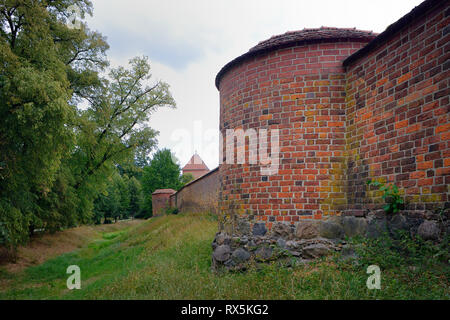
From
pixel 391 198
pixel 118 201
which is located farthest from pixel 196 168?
pixel 391 198

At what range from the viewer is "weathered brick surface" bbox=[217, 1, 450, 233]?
13.2ft

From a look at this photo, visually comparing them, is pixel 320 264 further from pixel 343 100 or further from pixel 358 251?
pixel 343 100

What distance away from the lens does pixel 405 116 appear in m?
4.38

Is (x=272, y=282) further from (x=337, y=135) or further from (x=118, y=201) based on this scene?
(x=118, y=201)

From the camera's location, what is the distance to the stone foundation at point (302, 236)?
4.45 metres

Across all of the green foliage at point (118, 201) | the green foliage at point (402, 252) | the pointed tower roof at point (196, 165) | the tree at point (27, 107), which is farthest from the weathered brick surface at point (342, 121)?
the pointed tower roof at point (196, 165)

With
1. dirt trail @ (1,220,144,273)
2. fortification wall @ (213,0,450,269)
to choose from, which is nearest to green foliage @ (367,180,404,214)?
fortification wall @ (213,0,450,269)

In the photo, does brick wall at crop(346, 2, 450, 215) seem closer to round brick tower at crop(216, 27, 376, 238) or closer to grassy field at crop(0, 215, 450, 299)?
round brick tower at crop(216, 27, 376, 238)

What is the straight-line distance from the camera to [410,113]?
4.30 meters

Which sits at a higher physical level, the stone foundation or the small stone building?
the stone foundation

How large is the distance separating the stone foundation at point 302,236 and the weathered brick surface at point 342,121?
0.17 m

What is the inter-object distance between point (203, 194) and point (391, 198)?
46.2 feet

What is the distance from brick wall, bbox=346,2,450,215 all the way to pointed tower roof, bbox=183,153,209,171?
49.9m
